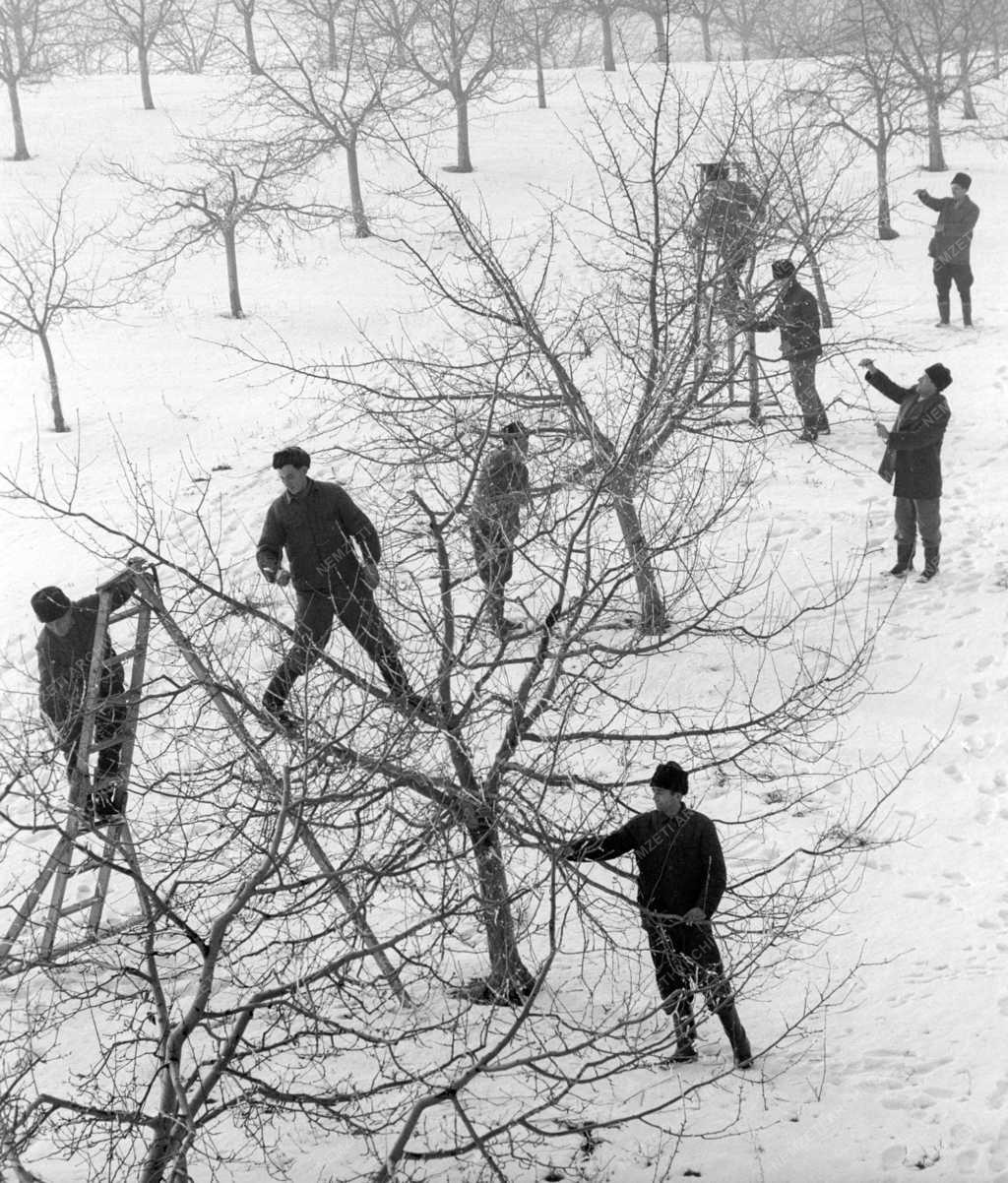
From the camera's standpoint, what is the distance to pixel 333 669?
267 inches

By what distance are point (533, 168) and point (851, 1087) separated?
77.5 feet

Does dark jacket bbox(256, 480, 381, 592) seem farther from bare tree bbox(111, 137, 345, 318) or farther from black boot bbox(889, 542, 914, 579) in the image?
bare tree bbox(111, 137, 345, 318)

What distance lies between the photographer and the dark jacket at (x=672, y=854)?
22.4ft

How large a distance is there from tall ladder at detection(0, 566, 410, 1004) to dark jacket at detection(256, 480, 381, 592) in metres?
0.98

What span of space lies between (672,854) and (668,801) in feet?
0.87

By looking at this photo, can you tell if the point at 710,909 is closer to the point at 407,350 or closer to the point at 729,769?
the point at 729,769

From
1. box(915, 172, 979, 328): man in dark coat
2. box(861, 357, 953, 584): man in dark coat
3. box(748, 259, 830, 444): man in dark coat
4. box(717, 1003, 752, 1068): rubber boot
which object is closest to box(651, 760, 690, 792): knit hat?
box(717, 1003, 752, 1068): rubber boot

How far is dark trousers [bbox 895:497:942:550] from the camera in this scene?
11352mm

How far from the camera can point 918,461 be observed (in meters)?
11.1

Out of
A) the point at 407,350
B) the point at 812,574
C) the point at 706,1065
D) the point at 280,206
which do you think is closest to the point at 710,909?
the point at 706,1065

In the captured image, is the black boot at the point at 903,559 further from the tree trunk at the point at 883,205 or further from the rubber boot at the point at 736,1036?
the tree trunk at the point at 883,205

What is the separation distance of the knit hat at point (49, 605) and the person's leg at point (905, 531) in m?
6.23

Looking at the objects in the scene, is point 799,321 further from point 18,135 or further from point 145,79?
point 145,79

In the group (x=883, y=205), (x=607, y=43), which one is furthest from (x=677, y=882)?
(x=607, y=43)
